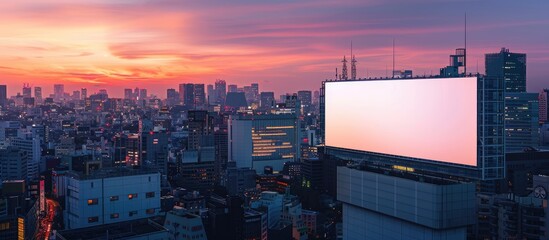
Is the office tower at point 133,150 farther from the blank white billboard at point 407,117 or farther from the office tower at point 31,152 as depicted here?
the blank white billboard at point 407,117

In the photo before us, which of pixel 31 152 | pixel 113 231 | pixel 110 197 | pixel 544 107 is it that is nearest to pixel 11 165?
pixel 31 152

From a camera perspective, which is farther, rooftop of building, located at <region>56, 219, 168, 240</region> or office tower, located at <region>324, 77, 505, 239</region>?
rooftop of building, located at <region>56, 219, 168, 240</region>

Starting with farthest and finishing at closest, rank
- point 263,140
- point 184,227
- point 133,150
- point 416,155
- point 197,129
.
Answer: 1. point 133,150
2. point 197,129
3. point 263,140
4. point 184,227
5. point 416,155

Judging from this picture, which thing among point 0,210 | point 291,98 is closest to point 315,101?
point 291,98

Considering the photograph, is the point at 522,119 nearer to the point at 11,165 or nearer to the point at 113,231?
the point at 11,165

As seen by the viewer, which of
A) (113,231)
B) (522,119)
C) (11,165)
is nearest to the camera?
(113,231)

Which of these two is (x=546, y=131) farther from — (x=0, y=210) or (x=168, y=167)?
(x=0, y=210)

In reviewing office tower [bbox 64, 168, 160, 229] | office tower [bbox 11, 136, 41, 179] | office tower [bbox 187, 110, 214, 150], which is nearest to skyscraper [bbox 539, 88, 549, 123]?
office tower [bbox 187, 110, 214, 150]

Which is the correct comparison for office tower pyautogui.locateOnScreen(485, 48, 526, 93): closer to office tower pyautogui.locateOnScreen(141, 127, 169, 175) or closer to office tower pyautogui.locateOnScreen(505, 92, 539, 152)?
office tower pyautogui.locateOnScreen(505, 92, 539, 152)
